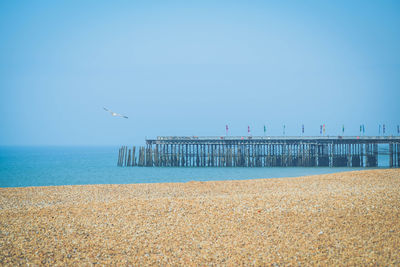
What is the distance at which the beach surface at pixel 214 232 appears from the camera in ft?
25.9

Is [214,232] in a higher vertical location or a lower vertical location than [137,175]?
higher

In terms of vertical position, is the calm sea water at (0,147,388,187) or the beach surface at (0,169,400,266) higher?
the beach surface at (0,169,400,266)

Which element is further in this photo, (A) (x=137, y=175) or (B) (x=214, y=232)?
(A) (x=137, y=175)

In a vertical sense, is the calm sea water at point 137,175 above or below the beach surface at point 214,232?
below

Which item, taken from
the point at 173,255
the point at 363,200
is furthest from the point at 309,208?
the point at 173,255

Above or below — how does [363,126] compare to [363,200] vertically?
above

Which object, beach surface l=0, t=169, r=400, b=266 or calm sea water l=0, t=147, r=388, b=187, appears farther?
calm sea water l=0, t=147, r=388, b=187

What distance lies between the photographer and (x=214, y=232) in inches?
376

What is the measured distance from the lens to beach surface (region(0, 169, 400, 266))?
7.89 m

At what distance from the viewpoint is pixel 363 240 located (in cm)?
862

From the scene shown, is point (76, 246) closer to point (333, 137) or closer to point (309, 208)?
point (309, 208)

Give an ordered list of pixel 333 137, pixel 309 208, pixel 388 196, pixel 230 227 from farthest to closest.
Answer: pixel 333 137 → pixel 388 196 → pixel 309 208 → pixel 230 227

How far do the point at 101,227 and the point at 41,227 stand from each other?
A: 160 cm

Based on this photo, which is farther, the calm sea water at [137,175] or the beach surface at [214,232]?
the calm sea water at [137,175]
